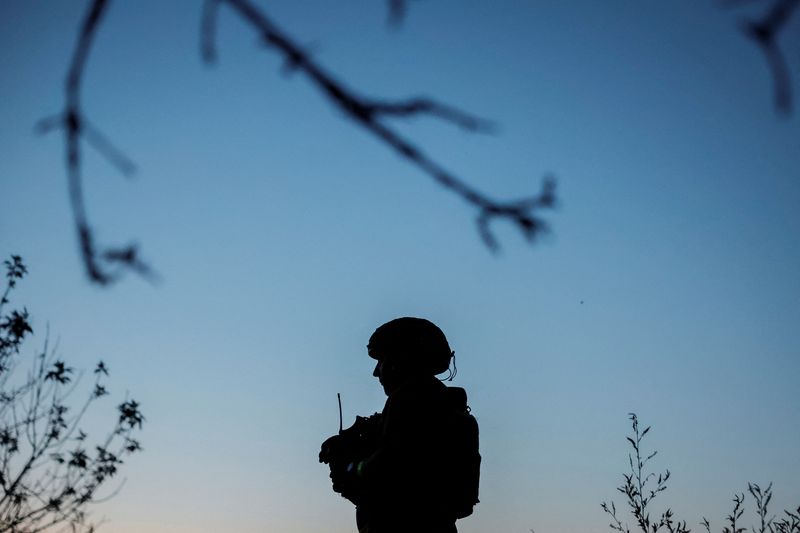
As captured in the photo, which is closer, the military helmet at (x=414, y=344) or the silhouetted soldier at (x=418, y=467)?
the silhouetted soldier at (x=418, y=467)

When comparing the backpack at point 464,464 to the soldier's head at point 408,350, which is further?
the soldier's head at point 408,350

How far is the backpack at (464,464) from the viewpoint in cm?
252

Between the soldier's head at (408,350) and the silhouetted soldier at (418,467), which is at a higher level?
the soldier's head at (408,350)

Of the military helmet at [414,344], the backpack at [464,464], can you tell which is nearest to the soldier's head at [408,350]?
the military helmet at [414,344]

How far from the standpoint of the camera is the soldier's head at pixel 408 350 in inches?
110

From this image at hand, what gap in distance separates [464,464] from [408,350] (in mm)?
570

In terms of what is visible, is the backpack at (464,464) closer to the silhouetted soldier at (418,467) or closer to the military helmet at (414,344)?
the silhouetted soldier at (418,467)

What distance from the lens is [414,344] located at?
281cm

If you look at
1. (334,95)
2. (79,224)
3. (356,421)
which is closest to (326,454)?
(356,421)

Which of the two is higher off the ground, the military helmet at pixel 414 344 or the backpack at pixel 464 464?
the military helmet at pixel 414 344

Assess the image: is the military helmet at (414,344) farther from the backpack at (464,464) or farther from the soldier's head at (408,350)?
the backpack at (464,464)

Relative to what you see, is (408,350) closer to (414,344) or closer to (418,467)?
(414,344)

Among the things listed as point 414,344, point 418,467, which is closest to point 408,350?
point 414,344

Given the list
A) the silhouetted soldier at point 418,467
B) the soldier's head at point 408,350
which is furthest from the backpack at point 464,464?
the soldier's head at point 408,350
